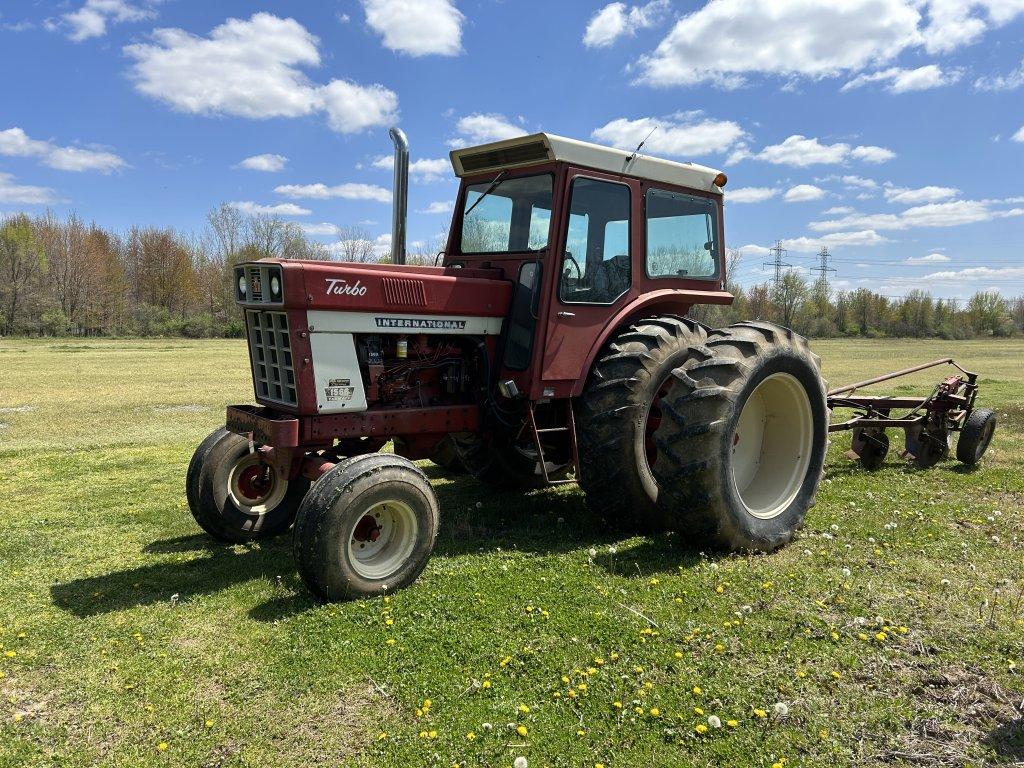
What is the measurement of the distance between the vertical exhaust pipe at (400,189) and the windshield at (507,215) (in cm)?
80

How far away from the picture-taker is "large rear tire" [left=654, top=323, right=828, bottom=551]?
520 centimetres

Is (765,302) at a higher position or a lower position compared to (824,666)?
higher

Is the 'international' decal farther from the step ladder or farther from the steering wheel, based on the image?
the steering wheel

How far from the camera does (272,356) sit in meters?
5.35

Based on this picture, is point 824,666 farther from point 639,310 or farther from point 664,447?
point 639,310

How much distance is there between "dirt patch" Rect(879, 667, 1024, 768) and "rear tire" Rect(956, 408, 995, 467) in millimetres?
5257

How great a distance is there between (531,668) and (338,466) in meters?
1.79

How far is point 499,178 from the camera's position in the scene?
614cm

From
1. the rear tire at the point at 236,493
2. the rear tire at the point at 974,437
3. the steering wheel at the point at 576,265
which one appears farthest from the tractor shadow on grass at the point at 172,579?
the rear tire at the point at 974,437

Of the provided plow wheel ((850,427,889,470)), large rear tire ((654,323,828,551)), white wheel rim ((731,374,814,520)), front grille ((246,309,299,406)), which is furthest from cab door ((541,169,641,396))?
plow wheel ((850,427,889,470))

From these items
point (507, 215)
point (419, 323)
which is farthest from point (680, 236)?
point (419, 323)

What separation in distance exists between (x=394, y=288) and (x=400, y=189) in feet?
3.09

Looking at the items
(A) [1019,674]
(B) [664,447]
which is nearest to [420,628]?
(B) [664,447]

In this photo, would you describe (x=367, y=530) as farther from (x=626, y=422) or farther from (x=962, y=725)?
(x=962, y=725)
